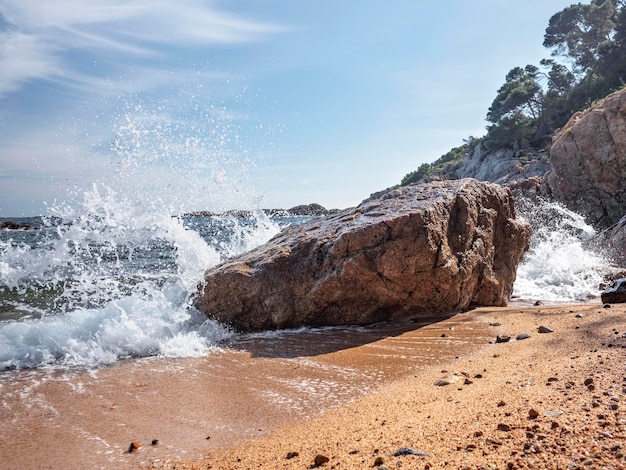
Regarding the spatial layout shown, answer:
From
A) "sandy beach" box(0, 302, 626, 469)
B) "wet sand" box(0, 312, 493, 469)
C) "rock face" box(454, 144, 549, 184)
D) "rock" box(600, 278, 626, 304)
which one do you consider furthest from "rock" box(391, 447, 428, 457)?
"rock face" box(454, 144, 549, 184)

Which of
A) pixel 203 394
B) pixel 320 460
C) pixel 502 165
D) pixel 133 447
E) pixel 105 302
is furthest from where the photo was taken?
pixel 502 165

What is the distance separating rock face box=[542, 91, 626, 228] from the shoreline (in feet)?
51.1

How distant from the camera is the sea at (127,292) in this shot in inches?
225

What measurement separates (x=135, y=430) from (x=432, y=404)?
2.30 m

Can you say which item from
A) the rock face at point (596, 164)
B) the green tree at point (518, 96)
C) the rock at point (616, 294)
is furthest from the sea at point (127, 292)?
→ the green tree at point (518, 96)

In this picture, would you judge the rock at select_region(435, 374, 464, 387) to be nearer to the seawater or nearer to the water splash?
the seawater

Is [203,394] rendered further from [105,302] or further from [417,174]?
[417,174]

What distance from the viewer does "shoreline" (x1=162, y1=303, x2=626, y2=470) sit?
223 centimetres

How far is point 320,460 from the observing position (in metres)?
2.61

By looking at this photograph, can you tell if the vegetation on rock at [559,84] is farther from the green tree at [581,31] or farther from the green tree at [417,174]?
the green tree at [417,174]

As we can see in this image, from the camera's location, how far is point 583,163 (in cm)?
1845

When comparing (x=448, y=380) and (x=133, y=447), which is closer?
(x=133, y=447)

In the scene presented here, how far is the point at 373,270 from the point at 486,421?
3.64m

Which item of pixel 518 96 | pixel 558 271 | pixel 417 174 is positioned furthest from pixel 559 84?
pixel 558 271
